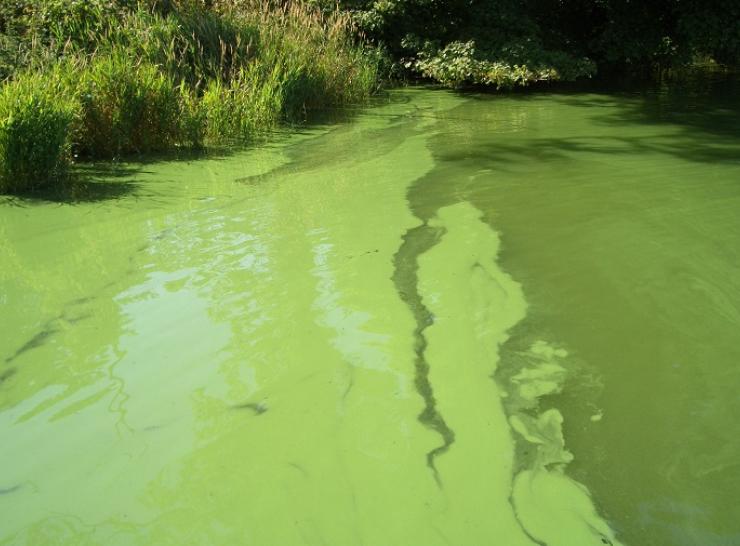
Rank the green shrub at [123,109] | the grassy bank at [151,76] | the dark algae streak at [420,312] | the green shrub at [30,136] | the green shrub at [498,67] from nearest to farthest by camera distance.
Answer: the dark algae streak at [420,312], the green shrub at [30,136], the grassy bank at [151,76], the green shrub at [123,109], the green shrub at [498,67]

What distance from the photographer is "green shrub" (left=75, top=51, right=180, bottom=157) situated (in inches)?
240

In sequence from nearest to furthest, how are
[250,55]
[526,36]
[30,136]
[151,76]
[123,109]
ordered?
[30,136]
[123,109]
[151,76]
[250,55]
[526,36]

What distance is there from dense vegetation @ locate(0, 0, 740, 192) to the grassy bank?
0.02 m

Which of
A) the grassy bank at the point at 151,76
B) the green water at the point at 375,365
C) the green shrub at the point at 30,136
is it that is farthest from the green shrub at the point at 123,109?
the green water at the point at 375,365

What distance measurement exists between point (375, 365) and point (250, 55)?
248 inches

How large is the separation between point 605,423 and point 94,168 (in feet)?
15.9

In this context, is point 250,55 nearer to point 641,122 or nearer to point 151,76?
point 151,76

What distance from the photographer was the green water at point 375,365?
194 cm

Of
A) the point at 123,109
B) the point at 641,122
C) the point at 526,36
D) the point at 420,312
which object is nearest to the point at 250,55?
the point at 123,109

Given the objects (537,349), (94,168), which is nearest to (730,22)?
(94,168)

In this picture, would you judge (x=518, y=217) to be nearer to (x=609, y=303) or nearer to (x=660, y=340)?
(x=609, y=303)

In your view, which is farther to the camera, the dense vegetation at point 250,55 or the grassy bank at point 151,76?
the dense vegetation at point 250,55

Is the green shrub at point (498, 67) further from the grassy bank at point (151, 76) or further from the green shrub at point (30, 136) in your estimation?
the green shrub at point (30, 136)

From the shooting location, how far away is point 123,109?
6184 millimetres
